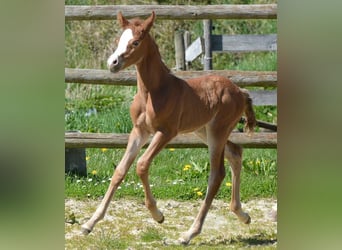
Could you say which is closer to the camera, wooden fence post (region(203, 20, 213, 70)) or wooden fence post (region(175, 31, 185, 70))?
wooden fence post (region(175, 31, 185, 70))

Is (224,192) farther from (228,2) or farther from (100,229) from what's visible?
(228,2)

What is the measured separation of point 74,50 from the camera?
148 inches

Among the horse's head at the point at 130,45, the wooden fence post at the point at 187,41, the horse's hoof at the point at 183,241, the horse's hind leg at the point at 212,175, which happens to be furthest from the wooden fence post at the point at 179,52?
the horse's hoof at the point at 183,241

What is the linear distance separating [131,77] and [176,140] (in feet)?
1.33

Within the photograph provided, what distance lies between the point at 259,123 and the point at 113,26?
0.98 meters

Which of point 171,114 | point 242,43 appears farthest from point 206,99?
point 242,43

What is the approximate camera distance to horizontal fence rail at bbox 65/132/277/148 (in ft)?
10.6

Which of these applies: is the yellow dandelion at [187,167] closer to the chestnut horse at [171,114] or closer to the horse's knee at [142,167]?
the chestnut horse at [171,114]

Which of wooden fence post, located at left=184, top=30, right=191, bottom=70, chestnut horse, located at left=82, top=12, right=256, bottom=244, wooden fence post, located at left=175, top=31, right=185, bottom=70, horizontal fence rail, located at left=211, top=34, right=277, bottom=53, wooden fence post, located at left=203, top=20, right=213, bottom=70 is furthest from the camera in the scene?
horizontal fence rail, located at left=211, top=34, right=277, bottom=53

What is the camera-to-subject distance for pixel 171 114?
9.06 feet

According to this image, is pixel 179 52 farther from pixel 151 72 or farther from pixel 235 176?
pixel 235 176

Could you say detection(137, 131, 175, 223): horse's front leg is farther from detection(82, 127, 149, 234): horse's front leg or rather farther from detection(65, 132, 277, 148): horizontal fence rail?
detection(65, 132, 277, 148): horizontal fence rail

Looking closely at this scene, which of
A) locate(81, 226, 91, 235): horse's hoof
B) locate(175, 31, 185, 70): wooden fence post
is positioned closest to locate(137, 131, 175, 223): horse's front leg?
locate(81, 226, 91, 235): horse's hoof

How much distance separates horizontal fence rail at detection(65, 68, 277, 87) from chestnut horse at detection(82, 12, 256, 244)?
36cm
